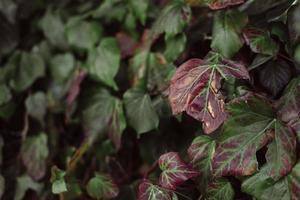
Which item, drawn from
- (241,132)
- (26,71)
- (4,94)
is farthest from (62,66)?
(241,132)

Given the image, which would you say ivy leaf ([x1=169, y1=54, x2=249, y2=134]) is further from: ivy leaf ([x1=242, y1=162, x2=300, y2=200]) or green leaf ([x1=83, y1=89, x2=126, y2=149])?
green leaf ([x1=83, y1=89, x2=126, y2=149])

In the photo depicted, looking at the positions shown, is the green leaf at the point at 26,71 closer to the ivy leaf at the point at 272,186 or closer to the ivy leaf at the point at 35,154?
the ivy leaf at the point at 35,154

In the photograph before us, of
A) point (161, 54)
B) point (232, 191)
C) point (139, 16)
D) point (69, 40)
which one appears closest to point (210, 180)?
point (232, 191)

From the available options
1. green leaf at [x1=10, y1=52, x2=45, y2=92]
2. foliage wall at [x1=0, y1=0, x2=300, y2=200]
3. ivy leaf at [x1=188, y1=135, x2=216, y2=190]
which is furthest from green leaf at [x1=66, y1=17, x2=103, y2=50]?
ivy leaf at [x1=188, y1=135, x2=216, y2=190]

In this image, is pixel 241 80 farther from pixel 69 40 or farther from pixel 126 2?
pixel 69 40

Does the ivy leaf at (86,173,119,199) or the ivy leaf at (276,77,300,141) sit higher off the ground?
the ivy leaf at (276,77,300,141)

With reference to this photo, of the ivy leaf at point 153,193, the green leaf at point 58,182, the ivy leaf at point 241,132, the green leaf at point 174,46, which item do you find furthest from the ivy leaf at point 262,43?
the green leaf at point 58,182

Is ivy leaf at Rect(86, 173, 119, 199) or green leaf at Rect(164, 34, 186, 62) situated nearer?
ivy leaf at Rect(86, 173, 119, 199)
